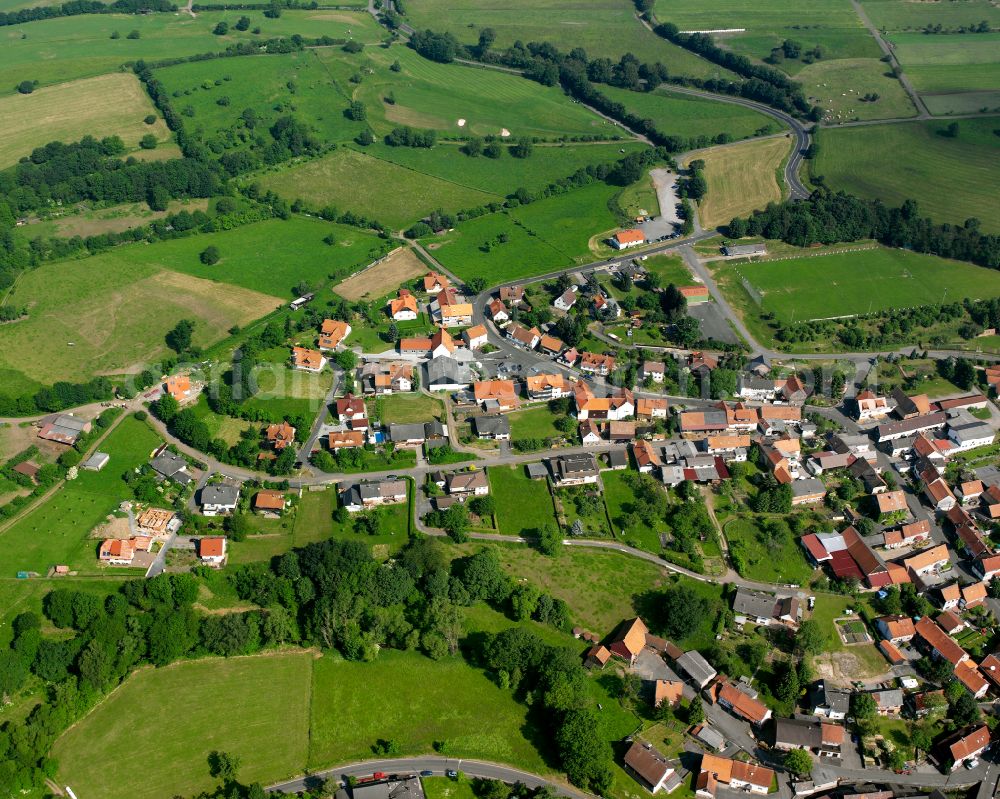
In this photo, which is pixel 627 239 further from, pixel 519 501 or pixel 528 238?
pixel 519 501

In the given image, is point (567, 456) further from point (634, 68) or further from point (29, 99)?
point (29, 99)

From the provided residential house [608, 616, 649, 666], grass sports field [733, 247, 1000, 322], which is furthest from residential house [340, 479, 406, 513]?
grass sports field [733, 247, 1000, 322]

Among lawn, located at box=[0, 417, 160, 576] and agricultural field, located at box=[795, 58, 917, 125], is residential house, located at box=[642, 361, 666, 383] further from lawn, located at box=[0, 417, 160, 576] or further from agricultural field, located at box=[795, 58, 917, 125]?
agricultural field, located at box=[795, 58, 917, 125]

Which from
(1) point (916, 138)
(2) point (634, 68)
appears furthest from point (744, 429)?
(2) point (634, 68)

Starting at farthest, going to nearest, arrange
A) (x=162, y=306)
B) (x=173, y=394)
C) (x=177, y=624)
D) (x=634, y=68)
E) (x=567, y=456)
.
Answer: (x=634, y=68) < (x=162, y=306) < (x=173, y=394) < (x=567, y=456) < (x=177, y=624)

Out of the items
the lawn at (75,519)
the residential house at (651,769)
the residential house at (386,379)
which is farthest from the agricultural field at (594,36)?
the residential house at (651,769)
